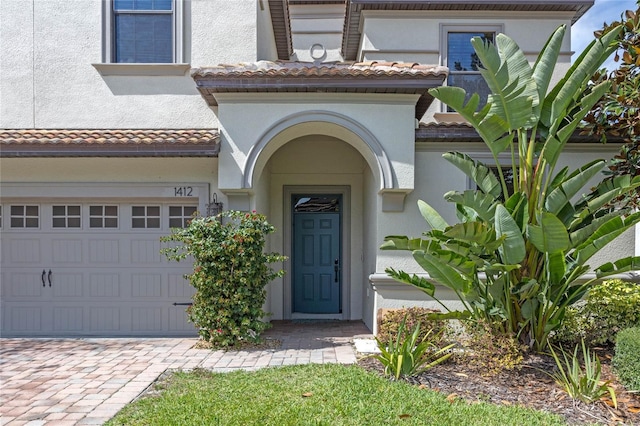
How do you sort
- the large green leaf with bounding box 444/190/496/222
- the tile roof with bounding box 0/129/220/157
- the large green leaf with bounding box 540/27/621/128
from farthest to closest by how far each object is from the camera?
the tile roof with bounding box 0/129/220/157 < the large green leaf with bounding box 444/190/496/222 < the large green leaf with bounding box 540/27/621/128

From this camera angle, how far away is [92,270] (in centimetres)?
946

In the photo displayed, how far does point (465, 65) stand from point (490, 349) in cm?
668

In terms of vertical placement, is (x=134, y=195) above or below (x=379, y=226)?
above

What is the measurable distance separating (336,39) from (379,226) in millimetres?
7314

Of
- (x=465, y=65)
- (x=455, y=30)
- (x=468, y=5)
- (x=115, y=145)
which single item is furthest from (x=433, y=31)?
(x=115, y=145)

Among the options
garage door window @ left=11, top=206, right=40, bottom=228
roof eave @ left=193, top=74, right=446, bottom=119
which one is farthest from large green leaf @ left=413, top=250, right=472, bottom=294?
garage door window @ left=11, top=206, right=40, bottom=228

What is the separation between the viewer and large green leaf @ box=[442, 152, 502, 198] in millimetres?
6895

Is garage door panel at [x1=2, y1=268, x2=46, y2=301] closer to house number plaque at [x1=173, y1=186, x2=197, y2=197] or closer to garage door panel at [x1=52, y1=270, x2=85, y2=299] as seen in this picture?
garage door panel at [x1=52, y1=270, x2=85, y2=299]

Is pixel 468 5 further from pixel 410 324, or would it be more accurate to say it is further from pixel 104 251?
pixel 104 251

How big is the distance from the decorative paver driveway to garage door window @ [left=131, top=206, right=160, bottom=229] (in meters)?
2.20

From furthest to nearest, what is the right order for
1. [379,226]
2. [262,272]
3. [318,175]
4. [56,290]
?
[318,175] → [56,290] → [379,226] → [262,272]

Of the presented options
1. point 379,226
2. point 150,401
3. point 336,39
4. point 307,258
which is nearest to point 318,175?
point 307,258

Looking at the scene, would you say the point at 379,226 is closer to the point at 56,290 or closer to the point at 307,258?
the point at 307,258

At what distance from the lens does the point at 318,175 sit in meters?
11.2
